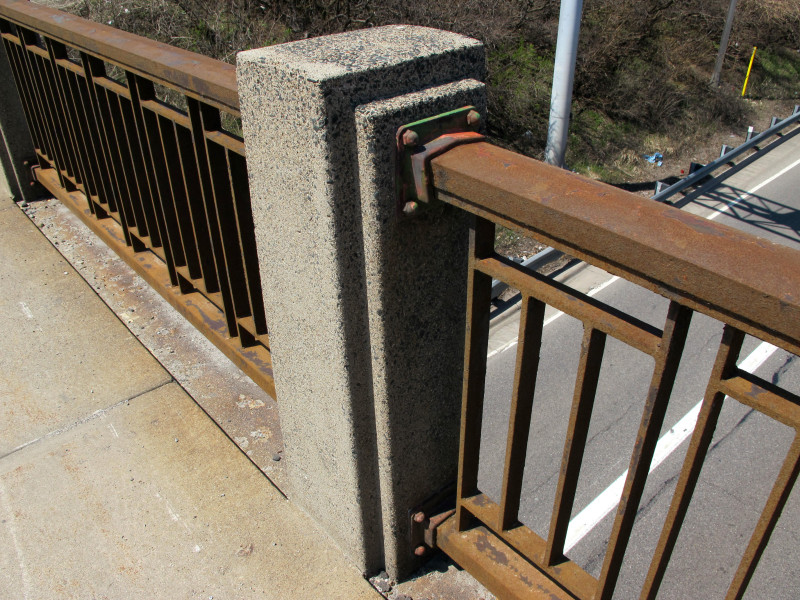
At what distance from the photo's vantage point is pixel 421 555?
194cm

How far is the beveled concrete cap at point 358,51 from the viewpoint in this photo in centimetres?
132

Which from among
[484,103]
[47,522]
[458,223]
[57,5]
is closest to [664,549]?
[458,223]

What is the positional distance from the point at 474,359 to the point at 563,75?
8.55 m

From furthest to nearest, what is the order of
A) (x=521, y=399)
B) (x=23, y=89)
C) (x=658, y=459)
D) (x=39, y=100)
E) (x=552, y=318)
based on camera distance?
(x=552, y=318), (x=658, y=459), (x=23, y=89), (x=39, y=100), (x=521, y=399)

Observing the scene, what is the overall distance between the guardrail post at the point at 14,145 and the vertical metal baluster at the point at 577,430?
12.7ft

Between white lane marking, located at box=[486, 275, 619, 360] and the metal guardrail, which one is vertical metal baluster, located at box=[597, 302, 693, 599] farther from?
the metal guardrail

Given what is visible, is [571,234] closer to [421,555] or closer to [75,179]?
[421,555]

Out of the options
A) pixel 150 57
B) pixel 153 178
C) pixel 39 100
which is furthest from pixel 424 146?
pixel 39 100

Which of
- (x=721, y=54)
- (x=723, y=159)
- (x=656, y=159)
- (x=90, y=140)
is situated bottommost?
(x=656, y=159)

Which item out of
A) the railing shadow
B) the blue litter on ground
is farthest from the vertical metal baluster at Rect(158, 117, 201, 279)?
the blue litter on ground

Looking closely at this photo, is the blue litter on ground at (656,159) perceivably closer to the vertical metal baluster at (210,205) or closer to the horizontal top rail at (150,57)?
the horizontal top rail at (150,57)

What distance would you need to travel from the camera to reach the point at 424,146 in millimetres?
1337

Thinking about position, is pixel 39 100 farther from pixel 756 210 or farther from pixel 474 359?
pixel 756 210

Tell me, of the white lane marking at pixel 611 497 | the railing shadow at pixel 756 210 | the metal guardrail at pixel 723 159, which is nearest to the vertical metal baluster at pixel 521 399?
the white lane marking at pixel 611 497
